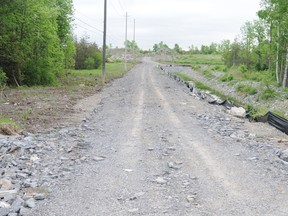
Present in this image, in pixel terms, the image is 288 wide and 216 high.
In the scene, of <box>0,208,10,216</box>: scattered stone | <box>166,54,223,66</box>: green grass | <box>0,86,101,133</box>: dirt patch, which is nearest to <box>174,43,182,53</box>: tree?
<box>166,54,223,66</box>: green grass

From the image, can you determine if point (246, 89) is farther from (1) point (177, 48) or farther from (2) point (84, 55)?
(1) point (177, 48)

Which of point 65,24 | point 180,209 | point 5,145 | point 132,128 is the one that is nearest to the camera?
point 180,209

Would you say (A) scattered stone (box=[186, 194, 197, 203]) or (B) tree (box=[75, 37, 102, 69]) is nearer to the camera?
(A) scattered stone (box=[186, 194, 197, 203])

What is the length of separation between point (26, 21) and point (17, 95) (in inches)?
268

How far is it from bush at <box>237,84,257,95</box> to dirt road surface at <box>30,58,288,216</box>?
49.2 feet

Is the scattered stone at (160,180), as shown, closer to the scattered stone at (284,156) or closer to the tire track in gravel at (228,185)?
the tire track in gravel at (228,185)

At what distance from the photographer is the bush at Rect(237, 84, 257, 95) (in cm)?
2814

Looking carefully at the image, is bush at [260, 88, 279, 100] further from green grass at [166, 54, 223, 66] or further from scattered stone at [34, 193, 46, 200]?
green grass at [166, 54, 223, 66]

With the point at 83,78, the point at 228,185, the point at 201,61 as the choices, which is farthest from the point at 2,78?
the point at 201,61

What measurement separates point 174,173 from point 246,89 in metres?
23.3

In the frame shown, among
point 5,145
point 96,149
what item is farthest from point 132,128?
point 5,145

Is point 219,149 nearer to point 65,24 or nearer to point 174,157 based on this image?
point 174,157

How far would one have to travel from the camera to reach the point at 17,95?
20047 mm

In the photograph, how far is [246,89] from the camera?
2938 centimetres
